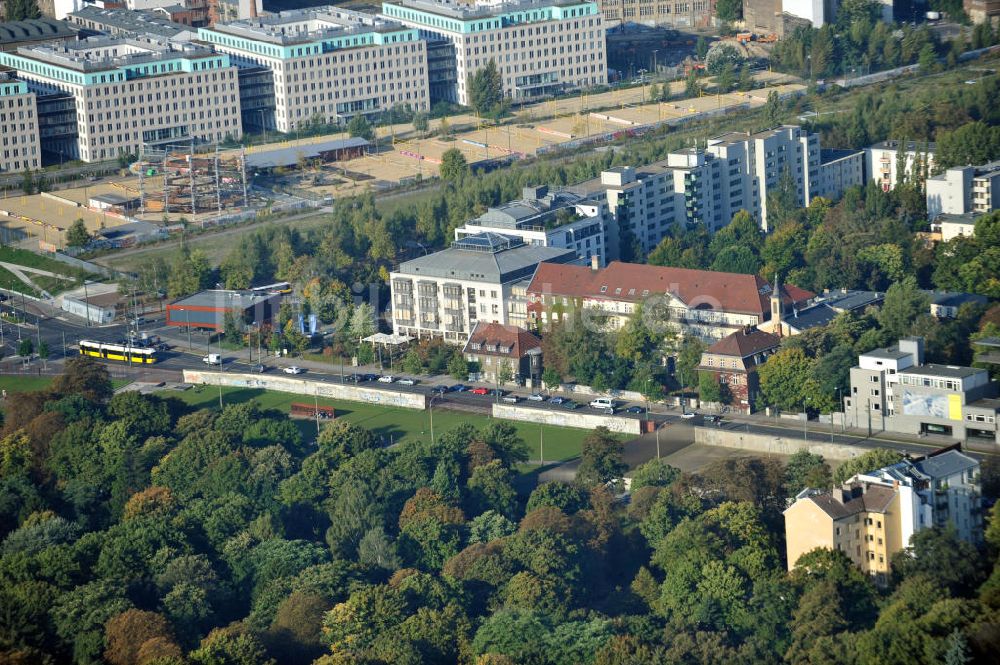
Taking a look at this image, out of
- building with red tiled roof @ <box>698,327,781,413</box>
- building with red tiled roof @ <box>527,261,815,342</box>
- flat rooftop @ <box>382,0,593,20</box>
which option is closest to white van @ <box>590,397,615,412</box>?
building with red tiled roof @ <box>698,327,781,413</box>

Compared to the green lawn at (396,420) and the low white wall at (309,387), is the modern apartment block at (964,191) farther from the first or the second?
the low white wall at (309,387)

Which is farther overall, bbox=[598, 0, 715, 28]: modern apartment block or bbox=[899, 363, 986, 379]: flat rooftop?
bbox=[598, 0, 715, 28]: modern apartment block

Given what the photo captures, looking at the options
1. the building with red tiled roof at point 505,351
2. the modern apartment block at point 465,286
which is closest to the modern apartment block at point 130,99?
the modern apartment block at point 465,286

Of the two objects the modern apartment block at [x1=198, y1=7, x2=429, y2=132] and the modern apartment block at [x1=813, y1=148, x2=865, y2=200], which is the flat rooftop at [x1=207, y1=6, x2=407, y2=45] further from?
the modern apartment block at [x1=813, y1=148, x2=865, y2=200]

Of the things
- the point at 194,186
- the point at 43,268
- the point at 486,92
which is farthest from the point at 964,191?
the point at 43,268

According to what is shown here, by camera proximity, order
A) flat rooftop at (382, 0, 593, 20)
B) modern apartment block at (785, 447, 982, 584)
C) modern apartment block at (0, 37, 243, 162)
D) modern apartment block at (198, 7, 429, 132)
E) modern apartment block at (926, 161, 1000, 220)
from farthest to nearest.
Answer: flat rooftop at (382, 0, 593, 20) < modern apartment block at (198, 7, 429, 132) < modern apartment block at (0, 37, 243, 162) < modern apartment block at (926, 161, 1000, 220) < modern apartment block at (785, 447, 982, 584)

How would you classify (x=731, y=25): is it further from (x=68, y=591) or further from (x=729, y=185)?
(x=68, y=591)

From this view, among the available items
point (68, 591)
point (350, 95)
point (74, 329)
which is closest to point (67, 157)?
point (350, 95)
